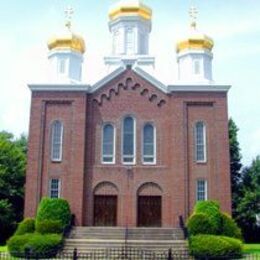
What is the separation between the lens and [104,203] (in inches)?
1190

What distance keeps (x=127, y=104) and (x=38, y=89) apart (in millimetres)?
5609

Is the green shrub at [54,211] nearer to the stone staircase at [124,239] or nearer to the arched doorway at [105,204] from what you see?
the stone staircase at [124,239]

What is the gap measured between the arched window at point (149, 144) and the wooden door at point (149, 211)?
7.49 feet

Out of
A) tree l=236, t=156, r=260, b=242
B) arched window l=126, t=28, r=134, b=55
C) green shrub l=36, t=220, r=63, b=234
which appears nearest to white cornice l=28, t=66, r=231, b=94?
arched window l=126, t=28, r=134, b=55

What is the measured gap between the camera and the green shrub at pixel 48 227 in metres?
26.5

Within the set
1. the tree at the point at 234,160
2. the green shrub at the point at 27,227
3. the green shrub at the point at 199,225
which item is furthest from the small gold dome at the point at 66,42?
the tree at the point at 234,160

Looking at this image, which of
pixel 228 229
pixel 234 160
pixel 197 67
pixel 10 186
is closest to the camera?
pixel 228 229

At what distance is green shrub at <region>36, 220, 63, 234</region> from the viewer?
26.5 m

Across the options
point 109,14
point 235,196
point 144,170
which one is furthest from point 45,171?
point 235,196

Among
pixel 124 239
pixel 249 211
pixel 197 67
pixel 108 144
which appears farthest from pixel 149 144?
pixel 249 211

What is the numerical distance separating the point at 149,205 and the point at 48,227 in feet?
21.5

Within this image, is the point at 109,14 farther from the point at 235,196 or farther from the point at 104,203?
the point at 235,196

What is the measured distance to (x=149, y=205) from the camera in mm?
30219

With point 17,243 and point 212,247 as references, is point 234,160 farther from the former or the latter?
point 17,243
